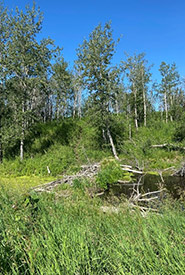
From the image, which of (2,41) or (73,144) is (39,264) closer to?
(2,41)

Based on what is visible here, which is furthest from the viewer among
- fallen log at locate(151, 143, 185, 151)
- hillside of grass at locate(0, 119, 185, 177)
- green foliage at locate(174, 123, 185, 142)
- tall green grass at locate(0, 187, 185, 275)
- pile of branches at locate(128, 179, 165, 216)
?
green foliage at locate(174, 123, 185, 142)

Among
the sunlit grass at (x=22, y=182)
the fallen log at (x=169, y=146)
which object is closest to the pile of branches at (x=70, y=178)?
the sunlit grass at (x=22, y=182)

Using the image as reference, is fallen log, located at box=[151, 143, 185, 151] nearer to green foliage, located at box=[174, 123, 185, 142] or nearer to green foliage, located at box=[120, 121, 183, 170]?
green foliage, located at box=[120, 121, 183, 170]

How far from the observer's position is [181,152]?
21.4 meters

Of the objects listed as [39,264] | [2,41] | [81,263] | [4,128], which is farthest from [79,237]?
[2,41]

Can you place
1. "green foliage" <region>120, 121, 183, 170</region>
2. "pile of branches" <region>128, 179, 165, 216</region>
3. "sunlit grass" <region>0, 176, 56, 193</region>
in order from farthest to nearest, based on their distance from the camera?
"green foliage" <region>120, 121, 183, 170</region>, "sunlit grass" <region>0, 176, 56, 193</region>, "pile of branches" <region>128, 179, 165, 216</region>

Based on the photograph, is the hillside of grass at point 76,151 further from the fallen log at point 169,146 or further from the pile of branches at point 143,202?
the pile of branches at point 143,202

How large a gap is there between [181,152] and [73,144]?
12.1 m

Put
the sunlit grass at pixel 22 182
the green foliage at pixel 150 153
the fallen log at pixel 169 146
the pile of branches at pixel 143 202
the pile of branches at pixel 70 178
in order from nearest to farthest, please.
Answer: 1. the pile of branches at pixel 143 202
2. the sunlit grass at pixel 22 182
3. the pile of branches at pixel 70 178
4. the green foliage at pixel 150 153
5. the fallen log at pixel 169 146

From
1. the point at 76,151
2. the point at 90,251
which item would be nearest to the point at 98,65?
the point at 76,151

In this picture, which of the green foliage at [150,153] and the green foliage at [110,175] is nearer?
the green foliage at [110,175]

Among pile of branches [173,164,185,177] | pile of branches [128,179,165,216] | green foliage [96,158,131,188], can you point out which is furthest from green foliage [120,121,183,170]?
pile of branches [128,179,165,216]

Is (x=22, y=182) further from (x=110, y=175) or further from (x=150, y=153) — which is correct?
(x=150, y=153)

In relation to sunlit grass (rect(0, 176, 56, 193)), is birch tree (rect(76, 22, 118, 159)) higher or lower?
Answer: higher
